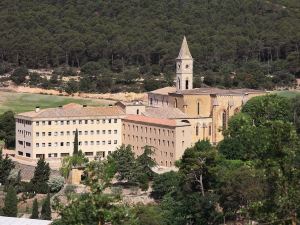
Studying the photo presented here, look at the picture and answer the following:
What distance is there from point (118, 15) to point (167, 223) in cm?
6766

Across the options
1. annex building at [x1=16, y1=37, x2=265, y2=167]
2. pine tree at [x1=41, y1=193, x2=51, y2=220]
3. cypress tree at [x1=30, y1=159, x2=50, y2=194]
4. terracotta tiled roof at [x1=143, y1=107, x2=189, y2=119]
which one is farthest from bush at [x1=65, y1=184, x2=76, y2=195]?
terracotta tiled roof at [x1=143, y1=107, x2=189, y2=119]

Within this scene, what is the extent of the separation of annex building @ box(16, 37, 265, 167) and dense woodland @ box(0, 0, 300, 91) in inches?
756

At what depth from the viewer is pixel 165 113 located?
5678 cm

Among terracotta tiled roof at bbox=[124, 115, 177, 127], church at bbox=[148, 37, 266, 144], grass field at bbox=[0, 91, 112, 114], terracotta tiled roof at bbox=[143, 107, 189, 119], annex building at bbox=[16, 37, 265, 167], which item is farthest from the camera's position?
grass field at bbox=[0, 91, 112, 114]

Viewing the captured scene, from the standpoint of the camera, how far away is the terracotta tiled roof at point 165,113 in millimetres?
56275

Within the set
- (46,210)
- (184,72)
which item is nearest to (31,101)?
(184,72)

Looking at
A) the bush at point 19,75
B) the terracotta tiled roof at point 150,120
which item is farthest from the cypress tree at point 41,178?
the bush at point 19,75

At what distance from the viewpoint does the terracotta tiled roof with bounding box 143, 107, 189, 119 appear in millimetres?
56275

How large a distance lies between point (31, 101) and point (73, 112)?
24222mm

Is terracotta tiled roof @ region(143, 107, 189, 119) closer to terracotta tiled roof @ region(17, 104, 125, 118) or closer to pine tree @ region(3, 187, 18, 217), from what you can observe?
terracotta tiled roof @ region(17, 104, 125, 118)

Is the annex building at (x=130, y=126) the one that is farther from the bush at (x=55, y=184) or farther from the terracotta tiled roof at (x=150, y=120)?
the bush at (x=55, y=184)

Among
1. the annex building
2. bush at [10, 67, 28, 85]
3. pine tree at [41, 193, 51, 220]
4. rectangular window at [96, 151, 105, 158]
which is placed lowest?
pine tree at [41, 193, 51, 220]

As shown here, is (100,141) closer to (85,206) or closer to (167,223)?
(167,223)

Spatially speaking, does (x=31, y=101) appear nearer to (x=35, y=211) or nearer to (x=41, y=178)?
(x=41, y=178)
